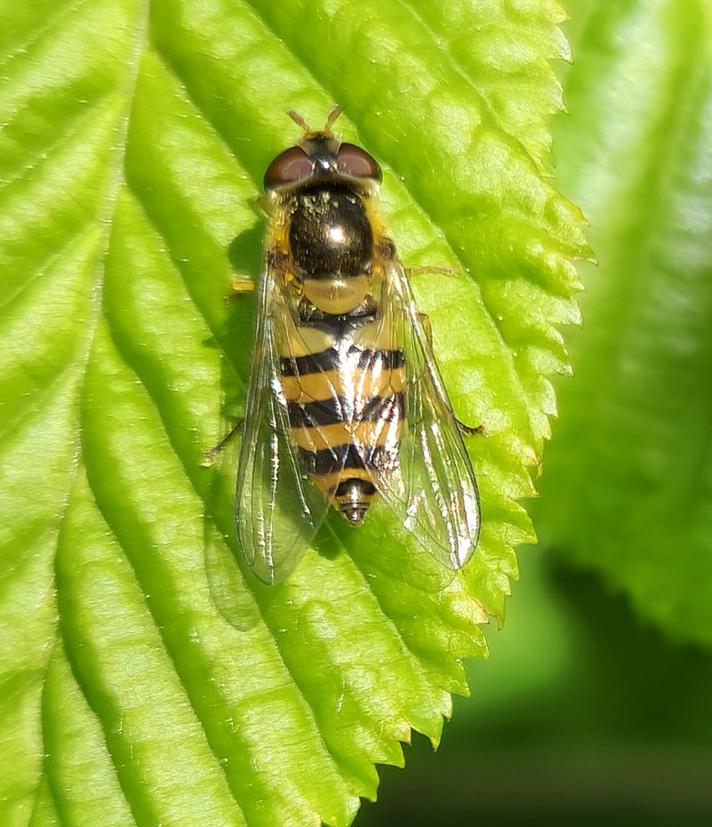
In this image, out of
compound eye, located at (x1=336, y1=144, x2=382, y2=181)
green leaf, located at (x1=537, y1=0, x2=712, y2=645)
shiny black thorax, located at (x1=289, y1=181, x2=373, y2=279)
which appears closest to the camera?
compound eye, located at (x1=336, y1=144, x2=382, y2=181)

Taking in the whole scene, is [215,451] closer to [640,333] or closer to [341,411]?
[341,411]

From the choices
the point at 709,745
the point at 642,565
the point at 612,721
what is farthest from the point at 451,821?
the point at 642,565

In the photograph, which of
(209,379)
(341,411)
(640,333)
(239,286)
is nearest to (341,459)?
(341,411)

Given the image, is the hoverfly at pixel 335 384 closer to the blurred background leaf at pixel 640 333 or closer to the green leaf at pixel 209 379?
the green leaf at pixel 209 379

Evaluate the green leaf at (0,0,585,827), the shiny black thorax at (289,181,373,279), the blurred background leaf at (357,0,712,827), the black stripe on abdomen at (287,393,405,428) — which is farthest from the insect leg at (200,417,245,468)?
the blurred background leaf at (357,0,712,827)

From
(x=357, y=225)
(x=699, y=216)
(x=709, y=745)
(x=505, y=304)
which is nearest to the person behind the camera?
(x=505, y=304)

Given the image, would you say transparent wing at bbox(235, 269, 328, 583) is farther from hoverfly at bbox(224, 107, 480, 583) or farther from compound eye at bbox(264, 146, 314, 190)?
compound eye at bbox(264, 146, 314, 190)

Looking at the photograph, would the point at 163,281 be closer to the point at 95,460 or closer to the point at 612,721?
the point at 95,460
